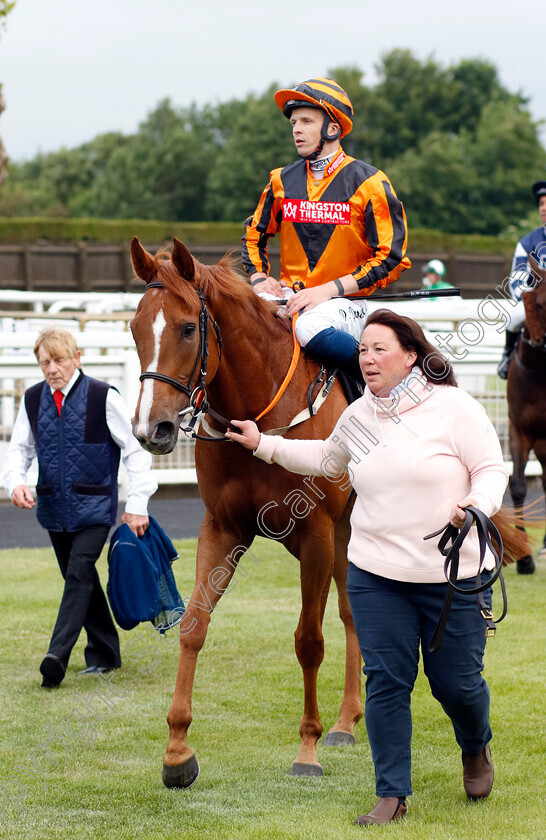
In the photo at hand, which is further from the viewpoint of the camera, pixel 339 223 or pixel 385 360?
pixel 339 223

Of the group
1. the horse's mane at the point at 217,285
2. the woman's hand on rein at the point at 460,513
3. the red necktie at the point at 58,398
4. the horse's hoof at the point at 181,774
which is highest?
the horse's mane at the point at 217,285

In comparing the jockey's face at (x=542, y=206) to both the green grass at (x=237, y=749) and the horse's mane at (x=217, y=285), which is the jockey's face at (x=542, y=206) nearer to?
the green grass at (x=237, y=749)

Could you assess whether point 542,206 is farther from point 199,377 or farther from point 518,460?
point 199,377

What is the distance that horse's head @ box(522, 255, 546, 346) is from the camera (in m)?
6.82

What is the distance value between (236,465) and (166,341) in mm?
641

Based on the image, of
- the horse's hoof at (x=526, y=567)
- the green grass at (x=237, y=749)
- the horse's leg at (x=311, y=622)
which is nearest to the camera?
the green grass at (x=237, y=749)

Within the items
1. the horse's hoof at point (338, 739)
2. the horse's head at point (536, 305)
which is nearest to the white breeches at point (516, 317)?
the horse's head at point (536, 305)

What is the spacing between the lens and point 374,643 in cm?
328

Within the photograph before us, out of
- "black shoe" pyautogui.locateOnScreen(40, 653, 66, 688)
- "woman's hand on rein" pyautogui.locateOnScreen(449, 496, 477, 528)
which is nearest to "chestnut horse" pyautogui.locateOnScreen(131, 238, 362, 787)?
"woman's hand on rein" pyautogui.locateOnScreen(449, 496, 477, 528)

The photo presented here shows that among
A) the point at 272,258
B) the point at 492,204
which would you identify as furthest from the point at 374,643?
the point at 492,204

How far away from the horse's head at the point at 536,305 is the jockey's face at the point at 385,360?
377 centimetres

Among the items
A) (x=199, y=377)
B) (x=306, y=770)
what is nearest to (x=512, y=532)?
(x=306, y=770)

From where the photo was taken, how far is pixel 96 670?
17.2 ft

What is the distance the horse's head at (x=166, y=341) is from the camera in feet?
10.8
